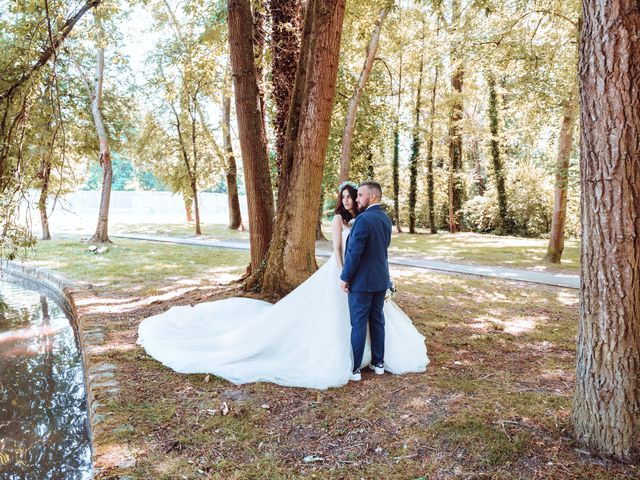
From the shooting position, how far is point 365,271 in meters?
4.76

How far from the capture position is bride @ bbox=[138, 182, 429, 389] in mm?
4738

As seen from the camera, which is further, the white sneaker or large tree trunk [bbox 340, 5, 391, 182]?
large tree trunk [bbox 340, 5, 391, 182]

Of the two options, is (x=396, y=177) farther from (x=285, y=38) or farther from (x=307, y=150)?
(x=307, y=150)

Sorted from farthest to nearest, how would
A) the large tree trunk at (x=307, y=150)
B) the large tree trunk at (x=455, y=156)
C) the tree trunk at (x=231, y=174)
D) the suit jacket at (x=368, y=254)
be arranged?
the tree trunk at (x=231, y=174) < the large tree trunk at (x=455, y=156) < the large tree trunk at (x=307, y=150) < the suit jacket at (x=368, y=254)

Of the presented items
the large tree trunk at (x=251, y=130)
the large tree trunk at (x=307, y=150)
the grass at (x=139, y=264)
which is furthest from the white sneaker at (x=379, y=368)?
the grass at (x=139, y=264)

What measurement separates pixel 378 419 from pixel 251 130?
17.4ft

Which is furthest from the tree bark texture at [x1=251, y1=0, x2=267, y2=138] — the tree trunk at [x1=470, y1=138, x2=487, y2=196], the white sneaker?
the tree trunk at [x1=470, y1=138, x2=487, y2=196]

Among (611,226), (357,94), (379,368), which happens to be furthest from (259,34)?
(611,226)

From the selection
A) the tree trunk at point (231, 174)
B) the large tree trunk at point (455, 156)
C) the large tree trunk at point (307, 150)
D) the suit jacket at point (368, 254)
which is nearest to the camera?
the suit jacket at point (368, 254)

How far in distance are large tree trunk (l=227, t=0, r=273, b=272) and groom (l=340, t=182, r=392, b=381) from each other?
2970mm

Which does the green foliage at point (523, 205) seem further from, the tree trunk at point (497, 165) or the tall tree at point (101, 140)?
the tall tree at point (101, 140)

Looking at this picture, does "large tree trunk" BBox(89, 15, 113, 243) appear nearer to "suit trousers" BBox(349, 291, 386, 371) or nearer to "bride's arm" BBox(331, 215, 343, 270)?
"bride's arm" BBox(331, 215, 343, 270)

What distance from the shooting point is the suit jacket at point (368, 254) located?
4.69 m

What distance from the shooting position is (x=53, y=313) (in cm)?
973
